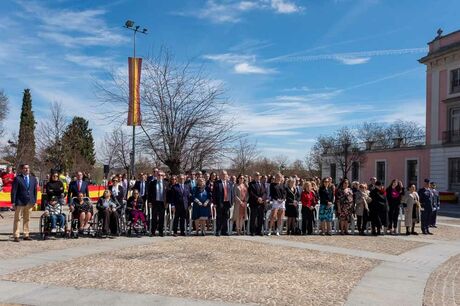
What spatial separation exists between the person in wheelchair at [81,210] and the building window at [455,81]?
3436cm

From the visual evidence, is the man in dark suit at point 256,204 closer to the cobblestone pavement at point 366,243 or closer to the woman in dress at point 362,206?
the cobblestone pavement at point 366,243

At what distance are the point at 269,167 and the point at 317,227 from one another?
134 feet

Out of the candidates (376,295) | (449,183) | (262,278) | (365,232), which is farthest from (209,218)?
(449,183)

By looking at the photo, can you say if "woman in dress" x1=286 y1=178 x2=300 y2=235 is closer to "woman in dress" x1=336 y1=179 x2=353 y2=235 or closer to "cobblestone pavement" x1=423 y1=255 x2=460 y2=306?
"woman in dress" x1=336 y1=179 x2=353 y2=235

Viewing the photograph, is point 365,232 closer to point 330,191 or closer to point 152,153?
point 330,191

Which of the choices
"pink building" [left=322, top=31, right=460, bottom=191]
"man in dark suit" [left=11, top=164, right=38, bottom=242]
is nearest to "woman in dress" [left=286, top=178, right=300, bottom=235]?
"man in dark suit" [left=11, top=164, right=38, bottom=242]

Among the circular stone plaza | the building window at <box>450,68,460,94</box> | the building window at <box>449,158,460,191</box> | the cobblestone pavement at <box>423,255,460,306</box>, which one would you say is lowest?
the cobblestone pavement at <box>423,255,460,306</box>

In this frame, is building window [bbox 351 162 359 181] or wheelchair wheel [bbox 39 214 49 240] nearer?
wheelchair wheel [bbox 39 214 49 240]

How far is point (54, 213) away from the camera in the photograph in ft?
42.7

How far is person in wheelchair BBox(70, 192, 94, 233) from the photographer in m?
13.4

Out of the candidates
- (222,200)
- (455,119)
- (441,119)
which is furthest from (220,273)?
(441,119)

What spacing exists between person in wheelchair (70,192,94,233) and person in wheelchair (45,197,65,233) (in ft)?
1.03

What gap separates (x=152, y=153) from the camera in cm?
2364

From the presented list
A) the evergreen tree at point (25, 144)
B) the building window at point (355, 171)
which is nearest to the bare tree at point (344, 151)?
the building window at point (355, 171)
